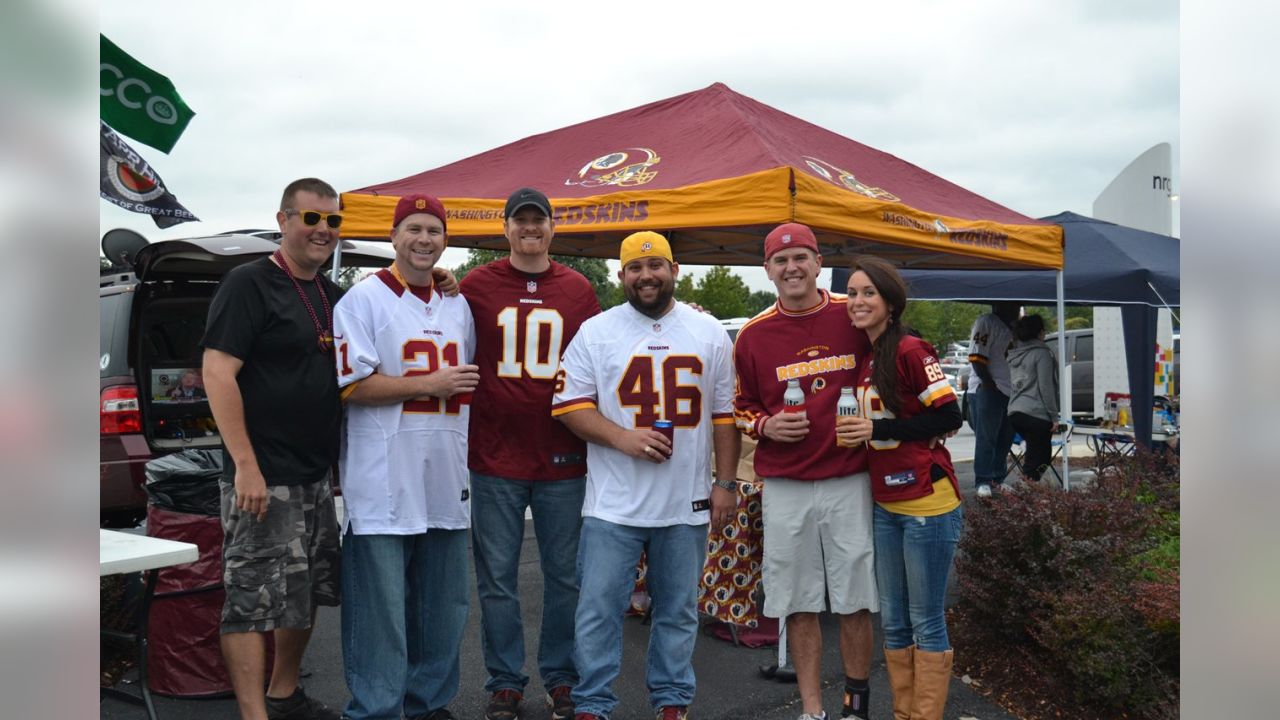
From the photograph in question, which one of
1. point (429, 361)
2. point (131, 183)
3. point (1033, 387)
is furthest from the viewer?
point (1033, 387)

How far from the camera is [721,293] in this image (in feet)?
193

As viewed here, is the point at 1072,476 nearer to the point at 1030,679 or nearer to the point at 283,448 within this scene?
the point at 1030,679

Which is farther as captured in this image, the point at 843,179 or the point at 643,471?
the point at 843,179

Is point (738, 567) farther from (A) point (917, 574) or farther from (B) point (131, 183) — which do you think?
(B) point (131, 183)

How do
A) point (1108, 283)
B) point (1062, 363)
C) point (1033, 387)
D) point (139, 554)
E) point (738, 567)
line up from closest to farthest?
point (139, 554), point (738, 567), point (1062, 363), point (1033, 387), point (1108, 283)

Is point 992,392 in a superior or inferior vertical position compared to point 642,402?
inferior

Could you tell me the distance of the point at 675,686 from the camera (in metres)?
3.85

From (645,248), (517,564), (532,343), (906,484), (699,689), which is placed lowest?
(699,689)

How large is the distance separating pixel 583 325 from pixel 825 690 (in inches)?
87.3

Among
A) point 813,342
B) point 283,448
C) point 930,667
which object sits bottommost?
point 930,667

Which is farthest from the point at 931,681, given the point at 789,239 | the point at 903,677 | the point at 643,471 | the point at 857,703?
the point at 789,239

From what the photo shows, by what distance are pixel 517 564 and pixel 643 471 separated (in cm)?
73
